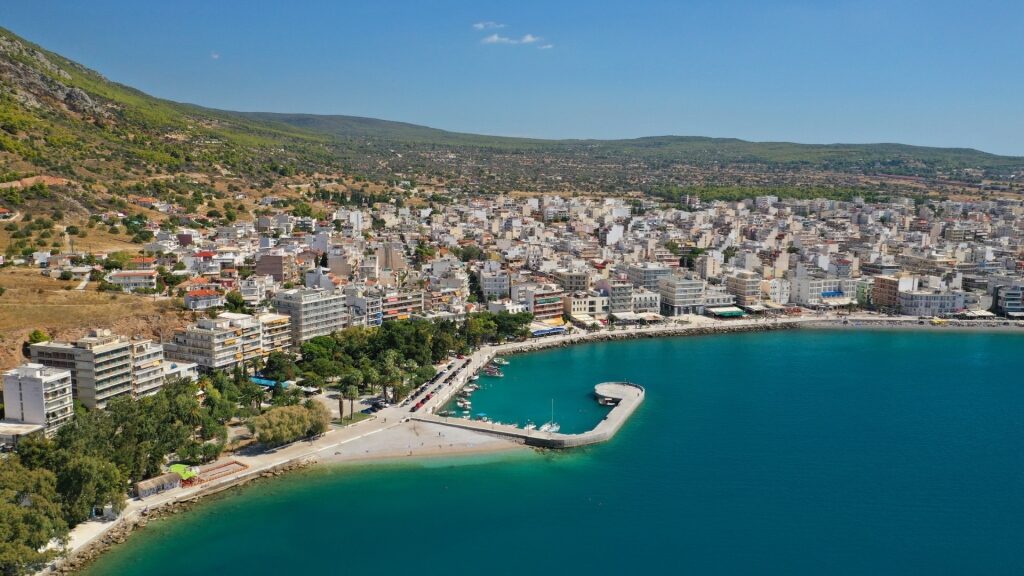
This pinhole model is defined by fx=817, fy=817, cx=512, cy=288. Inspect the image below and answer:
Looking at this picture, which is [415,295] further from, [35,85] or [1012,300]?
[35,85]

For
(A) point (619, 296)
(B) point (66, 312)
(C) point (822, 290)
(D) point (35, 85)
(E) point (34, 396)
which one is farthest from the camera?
(D) point (35, 85)

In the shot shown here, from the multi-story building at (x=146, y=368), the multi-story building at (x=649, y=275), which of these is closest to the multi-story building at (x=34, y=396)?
the multi-story building at (x=146, y=368)

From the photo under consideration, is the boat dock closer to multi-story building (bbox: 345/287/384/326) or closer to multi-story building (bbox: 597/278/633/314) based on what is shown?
multi-story building (bbox: 345/287/384/326)

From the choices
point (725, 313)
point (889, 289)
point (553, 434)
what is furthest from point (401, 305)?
point (889, 289)

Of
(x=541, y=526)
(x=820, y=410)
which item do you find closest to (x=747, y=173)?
(x=820, y=410)

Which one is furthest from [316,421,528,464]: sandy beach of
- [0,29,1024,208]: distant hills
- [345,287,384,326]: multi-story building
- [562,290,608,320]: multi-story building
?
[0,29,1024,208]: distant hills

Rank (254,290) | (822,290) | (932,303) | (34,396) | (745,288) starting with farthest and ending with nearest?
(822,290)
(745,288)
(932,303)
(254,290)
(34,396)

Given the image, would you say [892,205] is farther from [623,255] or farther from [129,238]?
[129,238]
